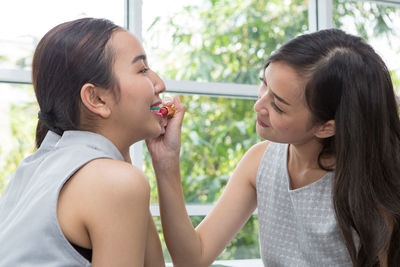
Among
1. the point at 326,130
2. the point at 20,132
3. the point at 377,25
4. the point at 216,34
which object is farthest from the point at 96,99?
the point at 377,25

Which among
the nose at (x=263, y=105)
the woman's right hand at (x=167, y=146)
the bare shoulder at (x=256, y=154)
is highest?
the nose at (x=263, y=105)

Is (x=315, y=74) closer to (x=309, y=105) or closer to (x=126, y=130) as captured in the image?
(x=309, y=105)

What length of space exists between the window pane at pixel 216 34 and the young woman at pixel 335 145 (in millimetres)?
992

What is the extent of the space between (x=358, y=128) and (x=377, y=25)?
5.47ft

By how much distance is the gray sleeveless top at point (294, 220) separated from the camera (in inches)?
50.9

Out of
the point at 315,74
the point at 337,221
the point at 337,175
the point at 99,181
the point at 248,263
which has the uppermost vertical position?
the point at 315,74

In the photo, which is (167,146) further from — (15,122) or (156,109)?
(15,122)

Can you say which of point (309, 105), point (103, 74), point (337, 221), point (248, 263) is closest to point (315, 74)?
point (309, 105)

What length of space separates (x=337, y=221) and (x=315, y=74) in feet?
1.21

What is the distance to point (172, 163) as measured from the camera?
1.19 m

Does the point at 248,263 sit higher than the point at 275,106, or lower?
lower

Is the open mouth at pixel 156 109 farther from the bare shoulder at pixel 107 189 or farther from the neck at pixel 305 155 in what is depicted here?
the neck at pixel 305 155

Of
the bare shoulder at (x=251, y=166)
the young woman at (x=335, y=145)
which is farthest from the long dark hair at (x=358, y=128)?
the bare shoulder at (x=251, y=166)

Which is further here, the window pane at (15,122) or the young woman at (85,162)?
the window pane at (15,122)
